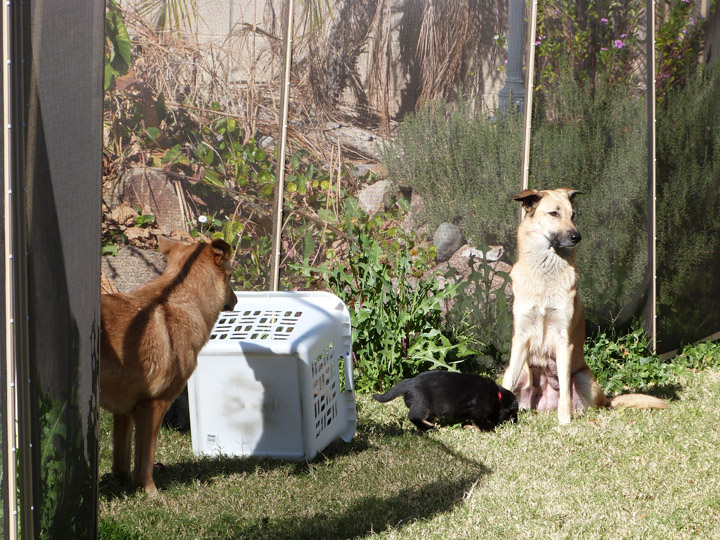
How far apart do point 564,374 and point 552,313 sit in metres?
0.48

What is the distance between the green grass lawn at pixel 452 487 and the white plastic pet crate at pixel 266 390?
14 cm

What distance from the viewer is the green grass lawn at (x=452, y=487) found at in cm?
384

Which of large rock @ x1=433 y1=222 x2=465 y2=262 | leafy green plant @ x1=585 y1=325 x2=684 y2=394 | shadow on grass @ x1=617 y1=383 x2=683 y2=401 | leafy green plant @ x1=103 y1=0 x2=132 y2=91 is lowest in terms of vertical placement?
shadow on grass @ x1=617 y1=383 x2=683 y2=401

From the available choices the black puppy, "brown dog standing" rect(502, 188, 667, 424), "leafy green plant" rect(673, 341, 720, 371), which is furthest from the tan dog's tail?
"leafy green plant" rect(673, 341, 720, 371)

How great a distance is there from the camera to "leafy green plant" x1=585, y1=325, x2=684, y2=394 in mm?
6727

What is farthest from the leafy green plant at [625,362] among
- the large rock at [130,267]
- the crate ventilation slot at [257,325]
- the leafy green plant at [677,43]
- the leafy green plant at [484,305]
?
the large rock at [130,267]

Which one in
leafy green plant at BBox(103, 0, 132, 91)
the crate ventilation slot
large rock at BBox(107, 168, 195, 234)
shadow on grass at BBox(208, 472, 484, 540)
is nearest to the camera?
shadow on grass at BBox(208, 472, 484, 540)

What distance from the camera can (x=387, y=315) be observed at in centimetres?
653

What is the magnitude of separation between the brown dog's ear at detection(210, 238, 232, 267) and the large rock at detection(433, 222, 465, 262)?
2997mm

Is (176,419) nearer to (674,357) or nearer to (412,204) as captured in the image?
(412,204)

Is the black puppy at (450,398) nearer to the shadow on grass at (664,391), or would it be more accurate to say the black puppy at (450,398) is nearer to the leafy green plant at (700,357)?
the shadow on grass at (664,391)

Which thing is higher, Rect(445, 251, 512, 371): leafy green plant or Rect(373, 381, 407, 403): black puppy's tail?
Rect(445, 251, 512, 371): leafy green plant

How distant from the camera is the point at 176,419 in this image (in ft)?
18.0

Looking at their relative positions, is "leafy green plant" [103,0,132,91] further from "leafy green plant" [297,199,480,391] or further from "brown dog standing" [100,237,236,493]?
"brown dog standing" [100,237,236,493]
